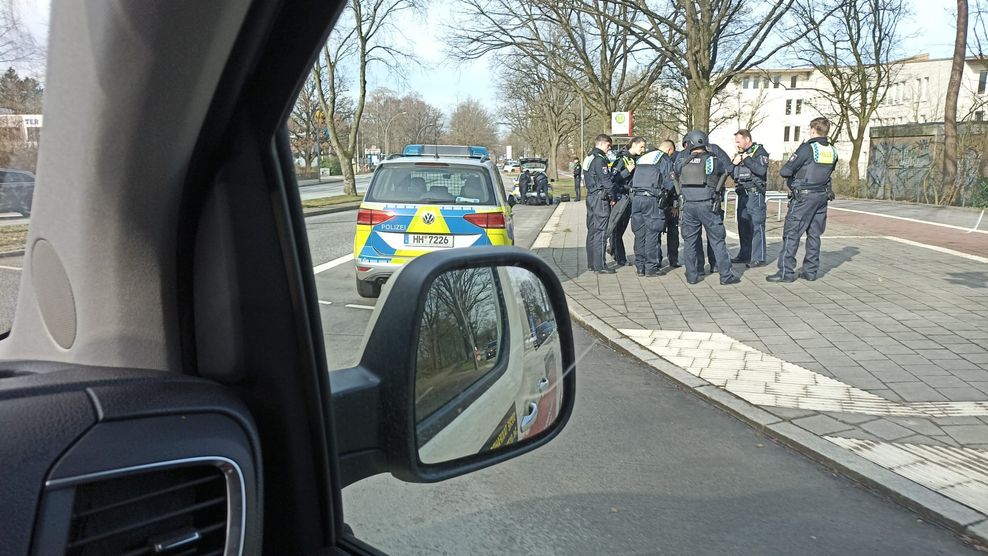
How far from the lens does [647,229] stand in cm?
1037

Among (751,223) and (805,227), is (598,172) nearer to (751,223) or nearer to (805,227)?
(751,223)

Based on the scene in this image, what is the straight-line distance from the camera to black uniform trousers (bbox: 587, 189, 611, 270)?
1085 cm

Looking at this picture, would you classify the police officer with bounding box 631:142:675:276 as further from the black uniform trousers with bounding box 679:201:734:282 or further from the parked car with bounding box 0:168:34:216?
the parked car with bounding box 0:168:34:216

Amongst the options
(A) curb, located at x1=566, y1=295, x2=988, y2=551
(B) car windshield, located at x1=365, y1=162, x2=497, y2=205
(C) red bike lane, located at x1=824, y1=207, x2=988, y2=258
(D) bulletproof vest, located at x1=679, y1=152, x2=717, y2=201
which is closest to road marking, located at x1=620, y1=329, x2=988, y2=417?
(A) curb, located at x1=566, y1=295, x2=988, y2=551

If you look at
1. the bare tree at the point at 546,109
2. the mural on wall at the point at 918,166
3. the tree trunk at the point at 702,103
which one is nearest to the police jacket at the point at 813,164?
the tree trunk at the point at 702,103

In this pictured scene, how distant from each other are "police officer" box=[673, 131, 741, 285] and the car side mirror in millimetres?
8195

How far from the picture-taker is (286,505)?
50.9 inches

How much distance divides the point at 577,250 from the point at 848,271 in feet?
17.0

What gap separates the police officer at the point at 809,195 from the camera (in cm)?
957

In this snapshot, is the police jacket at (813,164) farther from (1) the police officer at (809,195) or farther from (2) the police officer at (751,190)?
(2) the police officer at (751,190)

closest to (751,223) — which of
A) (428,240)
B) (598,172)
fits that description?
(598,172)

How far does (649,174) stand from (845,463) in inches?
261

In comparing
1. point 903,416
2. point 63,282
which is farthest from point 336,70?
point 903,416

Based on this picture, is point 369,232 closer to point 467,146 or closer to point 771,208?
point 467,146
